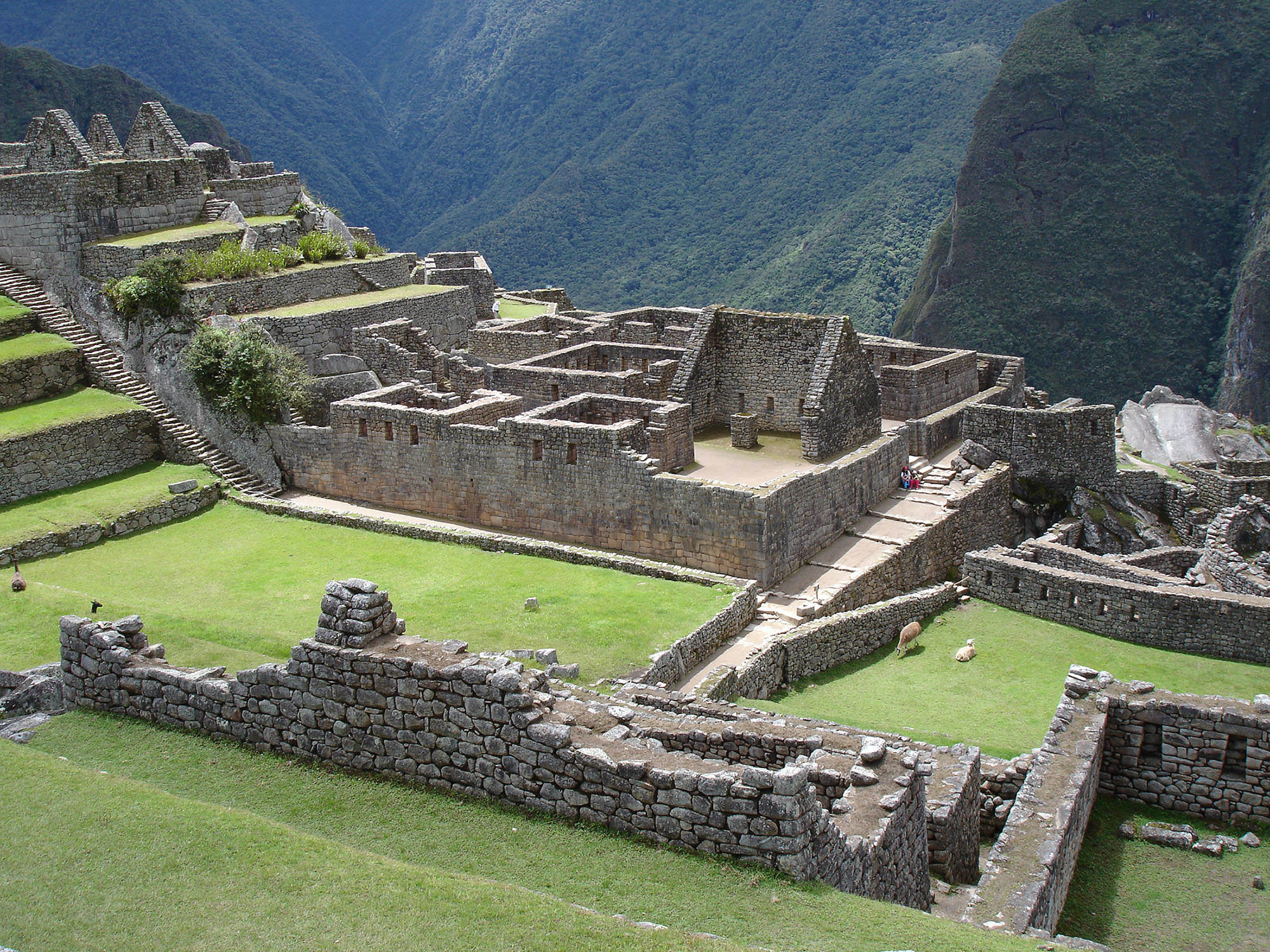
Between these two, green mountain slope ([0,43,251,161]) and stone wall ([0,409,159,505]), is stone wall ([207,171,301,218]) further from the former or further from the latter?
green mountain slope ([0,43,251,161])

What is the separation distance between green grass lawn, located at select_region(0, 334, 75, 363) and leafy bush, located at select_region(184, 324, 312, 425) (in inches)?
121

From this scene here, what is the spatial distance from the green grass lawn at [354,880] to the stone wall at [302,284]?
17.7 meters

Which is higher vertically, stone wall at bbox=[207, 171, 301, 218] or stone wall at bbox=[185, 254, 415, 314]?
stone wall at bbox=[207, 171, 301, 218]

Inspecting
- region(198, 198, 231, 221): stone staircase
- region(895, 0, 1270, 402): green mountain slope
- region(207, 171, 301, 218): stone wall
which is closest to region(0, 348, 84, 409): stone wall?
region(198, 198, 231, 221): stone staircase

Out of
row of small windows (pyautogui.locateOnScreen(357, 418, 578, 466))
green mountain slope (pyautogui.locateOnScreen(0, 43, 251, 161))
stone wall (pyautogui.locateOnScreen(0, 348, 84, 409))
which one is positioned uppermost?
green mountain slope (pyautogui.locateOnScreen(0, 43, 251, 161))

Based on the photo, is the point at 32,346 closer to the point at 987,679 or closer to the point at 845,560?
the point at 845,560

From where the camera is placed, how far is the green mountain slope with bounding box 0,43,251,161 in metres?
83.0

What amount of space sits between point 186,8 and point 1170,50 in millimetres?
102094

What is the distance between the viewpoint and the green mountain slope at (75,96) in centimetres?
8300

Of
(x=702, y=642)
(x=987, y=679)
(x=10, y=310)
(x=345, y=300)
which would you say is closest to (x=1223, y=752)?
(x=987, y=679)

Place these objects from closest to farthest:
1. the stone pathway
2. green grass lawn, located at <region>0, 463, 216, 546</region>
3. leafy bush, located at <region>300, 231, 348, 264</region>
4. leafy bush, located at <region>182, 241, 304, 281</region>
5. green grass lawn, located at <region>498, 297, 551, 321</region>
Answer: the stone pathway → green grass lawn, located at <region>0, 463, 216, 546</region> → leafy bush, located at <region>182, 241, 304, 281</region> → leafy bush, located at <region>300, 231, 348, 264</region> → green grass lawn, located at <region>498, 297, 551, 321</region>

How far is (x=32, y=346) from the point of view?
972 inches

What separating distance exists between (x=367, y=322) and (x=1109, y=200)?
95.9m

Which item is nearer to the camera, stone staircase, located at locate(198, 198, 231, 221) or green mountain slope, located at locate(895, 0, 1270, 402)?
stone staircase, located at locate(198, 198, 231, 221)
